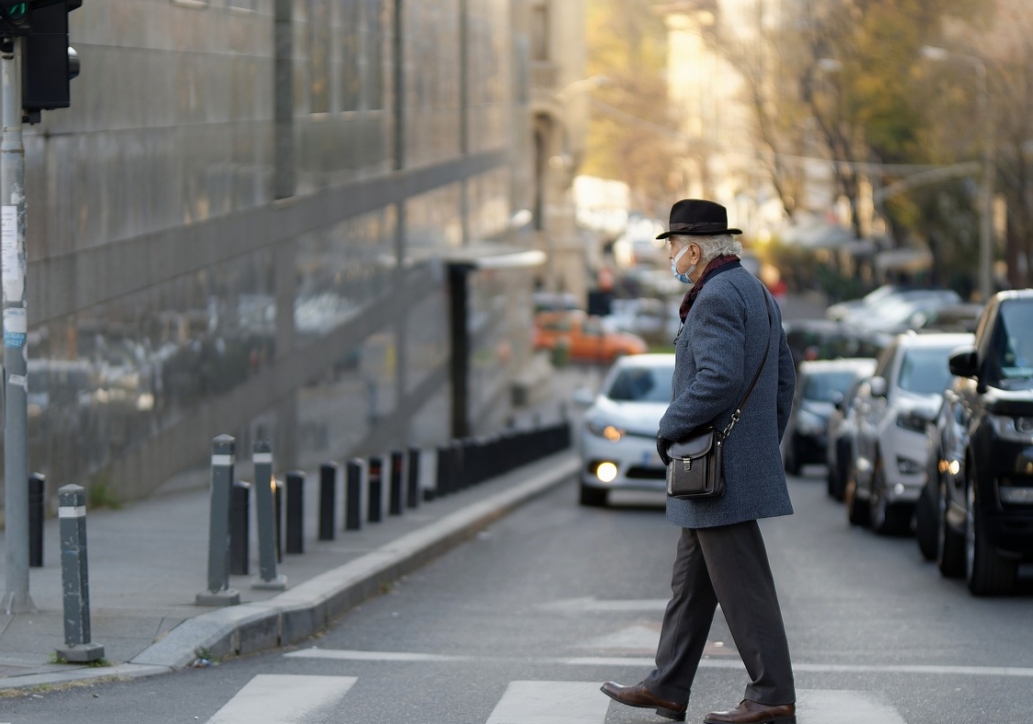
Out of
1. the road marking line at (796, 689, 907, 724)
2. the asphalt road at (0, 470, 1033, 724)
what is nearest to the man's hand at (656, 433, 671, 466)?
the asphalt road at (0, 470, 1033, 724)

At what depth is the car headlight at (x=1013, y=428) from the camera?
10281 mm

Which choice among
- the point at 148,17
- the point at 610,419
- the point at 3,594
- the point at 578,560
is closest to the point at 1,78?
the point at 3,594

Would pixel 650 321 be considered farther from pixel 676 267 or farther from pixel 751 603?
pixel 751 603

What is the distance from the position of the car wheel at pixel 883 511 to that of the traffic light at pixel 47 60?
8.72 meters

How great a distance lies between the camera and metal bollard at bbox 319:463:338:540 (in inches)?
525

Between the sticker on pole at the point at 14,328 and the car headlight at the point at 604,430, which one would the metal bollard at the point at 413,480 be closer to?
the car headlight at the point at 604,430

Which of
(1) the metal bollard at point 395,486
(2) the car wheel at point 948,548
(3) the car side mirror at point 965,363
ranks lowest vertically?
(1) the metal bollard at point 395,486

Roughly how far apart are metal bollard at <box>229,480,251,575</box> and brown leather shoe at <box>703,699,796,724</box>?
4.60 m

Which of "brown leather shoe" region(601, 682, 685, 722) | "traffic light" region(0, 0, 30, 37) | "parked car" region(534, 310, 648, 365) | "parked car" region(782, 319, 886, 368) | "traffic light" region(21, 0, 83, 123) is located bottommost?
"parked car" region(534, 310, 648, 365)

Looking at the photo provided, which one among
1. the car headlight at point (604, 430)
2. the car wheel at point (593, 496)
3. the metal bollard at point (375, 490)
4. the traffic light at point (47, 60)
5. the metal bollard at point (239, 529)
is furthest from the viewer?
the car wheel at point (593, 496)

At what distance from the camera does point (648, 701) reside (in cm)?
682

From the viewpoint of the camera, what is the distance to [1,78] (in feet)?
29.1

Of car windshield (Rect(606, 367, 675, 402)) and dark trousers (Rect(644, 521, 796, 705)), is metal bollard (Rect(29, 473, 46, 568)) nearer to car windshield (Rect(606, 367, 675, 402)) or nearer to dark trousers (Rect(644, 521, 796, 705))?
dark trousers (Rect(644, 521, 796, 705))

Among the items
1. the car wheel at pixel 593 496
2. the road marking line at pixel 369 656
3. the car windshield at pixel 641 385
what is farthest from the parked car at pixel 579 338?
the road marking line at pixel 369 656
